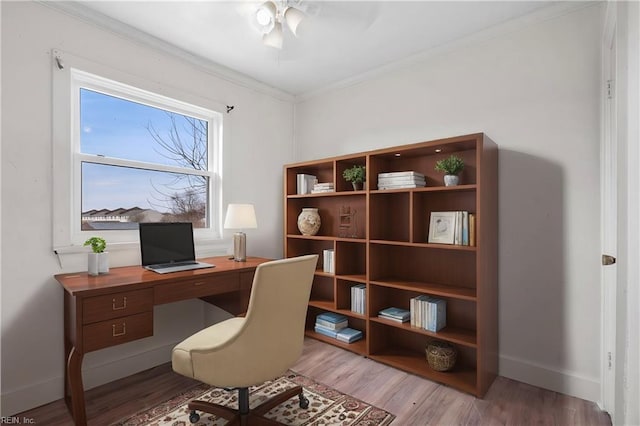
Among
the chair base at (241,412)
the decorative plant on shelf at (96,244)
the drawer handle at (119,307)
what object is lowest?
the chair base at (241,412)

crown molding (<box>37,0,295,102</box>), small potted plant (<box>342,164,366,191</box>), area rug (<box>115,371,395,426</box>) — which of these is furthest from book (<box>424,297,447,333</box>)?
→ crown molding (<box>37,0,295,102</box>)

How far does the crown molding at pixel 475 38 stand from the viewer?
6.68 feet

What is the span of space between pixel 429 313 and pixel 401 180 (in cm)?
100

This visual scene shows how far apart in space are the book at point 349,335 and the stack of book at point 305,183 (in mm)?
1349

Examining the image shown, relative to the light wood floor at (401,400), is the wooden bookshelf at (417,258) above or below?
above

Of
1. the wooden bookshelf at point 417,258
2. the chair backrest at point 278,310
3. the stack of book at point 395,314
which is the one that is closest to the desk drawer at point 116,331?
the chair backrest at point 278,310

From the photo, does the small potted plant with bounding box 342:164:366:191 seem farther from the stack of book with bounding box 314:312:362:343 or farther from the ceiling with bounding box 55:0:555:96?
the stack of book with bounding box 314:312:362:343

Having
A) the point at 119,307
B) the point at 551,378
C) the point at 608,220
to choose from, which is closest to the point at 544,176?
the point at 608,220

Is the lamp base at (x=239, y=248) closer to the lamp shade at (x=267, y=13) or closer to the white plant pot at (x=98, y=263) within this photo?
the white plant pot at (x=98, y=263)

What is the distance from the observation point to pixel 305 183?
3.15m

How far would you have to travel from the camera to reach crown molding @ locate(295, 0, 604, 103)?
2037 mm

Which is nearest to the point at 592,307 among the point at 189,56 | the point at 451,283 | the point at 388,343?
the point at 451,283

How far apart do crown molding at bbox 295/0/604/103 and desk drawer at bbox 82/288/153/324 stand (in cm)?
253

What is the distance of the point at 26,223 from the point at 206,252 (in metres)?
1.21
